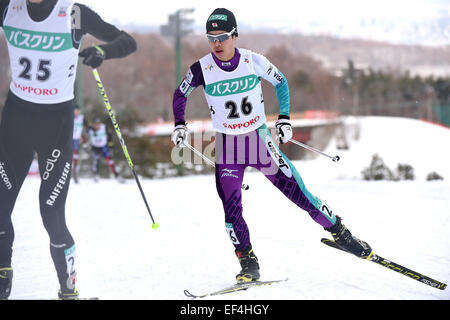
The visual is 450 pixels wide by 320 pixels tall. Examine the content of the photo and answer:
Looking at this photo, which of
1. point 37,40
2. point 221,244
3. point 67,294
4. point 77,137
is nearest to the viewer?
point 37,40

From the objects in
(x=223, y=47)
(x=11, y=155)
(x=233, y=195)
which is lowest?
(x=233, y=195)

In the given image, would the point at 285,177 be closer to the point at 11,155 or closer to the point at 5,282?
the point at 11,155

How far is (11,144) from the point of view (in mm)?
3422

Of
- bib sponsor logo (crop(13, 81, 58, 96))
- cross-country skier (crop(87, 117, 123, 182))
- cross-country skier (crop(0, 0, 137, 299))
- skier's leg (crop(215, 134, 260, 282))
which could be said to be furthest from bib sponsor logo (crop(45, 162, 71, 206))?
cross-country skier (crop(87, 117, 123, 182))

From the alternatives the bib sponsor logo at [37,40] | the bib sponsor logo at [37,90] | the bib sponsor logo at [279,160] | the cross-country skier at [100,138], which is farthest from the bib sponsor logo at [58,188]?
the cross-country skier at [100,138]

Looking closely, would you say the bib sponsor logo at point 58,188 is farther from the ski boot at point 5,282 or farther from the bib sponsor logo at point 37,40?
the bib sponsor logo at point 37,40

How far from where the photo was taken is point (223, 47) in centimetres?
381

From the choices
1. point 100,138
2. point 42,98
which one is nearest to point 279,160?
point 42,98

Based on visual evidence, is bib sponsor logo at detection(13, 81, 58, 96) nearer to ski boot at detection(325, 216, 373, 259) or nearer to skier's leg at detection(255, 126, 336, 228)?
skier's leg at detection(255, 126, 336, 228)

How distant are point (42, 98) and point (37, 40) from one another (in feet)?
1.28

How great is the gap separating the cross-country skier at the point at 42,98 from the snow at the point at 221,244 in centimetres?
96

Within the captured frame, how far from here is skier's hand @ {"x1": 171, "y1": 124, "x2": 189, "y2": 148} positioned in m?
3.87
